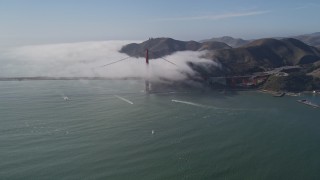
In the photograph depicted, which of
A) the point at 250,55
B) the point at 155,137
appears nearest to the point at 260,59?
the point at 250,55

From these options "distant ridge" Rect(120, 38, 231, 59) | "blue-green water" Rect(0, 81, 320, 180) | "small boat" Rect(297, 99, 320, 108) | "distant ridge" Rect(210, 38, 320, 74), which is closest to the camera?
"blue-green water" Rect(0, 81, 320, 180)

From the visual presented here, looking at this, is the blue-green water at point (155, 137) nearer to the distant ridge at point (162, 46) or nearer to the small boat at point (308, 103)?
the small boat at point (308, 103)

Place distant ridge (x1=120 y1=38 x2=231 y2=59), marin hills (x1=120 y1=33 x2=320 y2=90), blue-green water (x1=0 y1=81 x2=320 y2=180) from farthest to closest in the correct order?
distant ridge (x1=120 y1=38 x2=231 y2=59) → marin hills (x1=120 y1=33 x2=320 y2=90) → blue-green water (x1=0 y1=81 x2=320 y2=180)

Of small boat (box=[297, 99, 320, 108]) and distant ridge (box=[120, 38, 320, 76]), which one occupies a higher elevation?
distant ridge (box=[120, 38, 320, 76])

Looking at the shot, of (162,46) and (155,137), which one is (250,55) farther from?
(155,137)

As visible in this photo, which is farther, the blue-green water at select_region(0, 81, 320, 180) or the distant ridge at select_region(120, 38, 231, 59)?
the distant ridge at select_region(120, 38, 231, 59)

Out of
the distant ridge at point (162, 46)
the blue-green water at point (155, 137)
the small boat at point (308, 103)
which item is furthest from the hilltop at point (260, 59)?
the blue-green water at point (155, 137)

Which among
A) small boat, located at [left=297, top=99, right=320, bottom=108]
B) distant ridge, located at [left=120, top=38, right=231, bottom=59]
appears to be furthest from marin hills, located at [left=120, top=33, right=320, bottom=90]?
small boat, located at [left=297, top=99, right=320, bottom=108]

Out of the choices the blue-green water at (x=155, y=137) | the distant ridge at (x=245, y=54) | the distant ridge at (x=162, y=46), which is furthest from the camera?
the distant ridge at (x=162, y=46)

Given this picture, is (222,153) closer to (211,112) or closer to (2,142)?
(211,112)

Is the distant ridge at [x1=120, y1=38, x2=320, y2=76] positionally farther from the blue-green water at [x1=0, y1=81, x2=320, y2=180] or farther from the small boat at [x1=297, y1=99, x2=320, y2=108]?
the blue-green water at [x1=0, y1=81, x2=320, y2=180]
